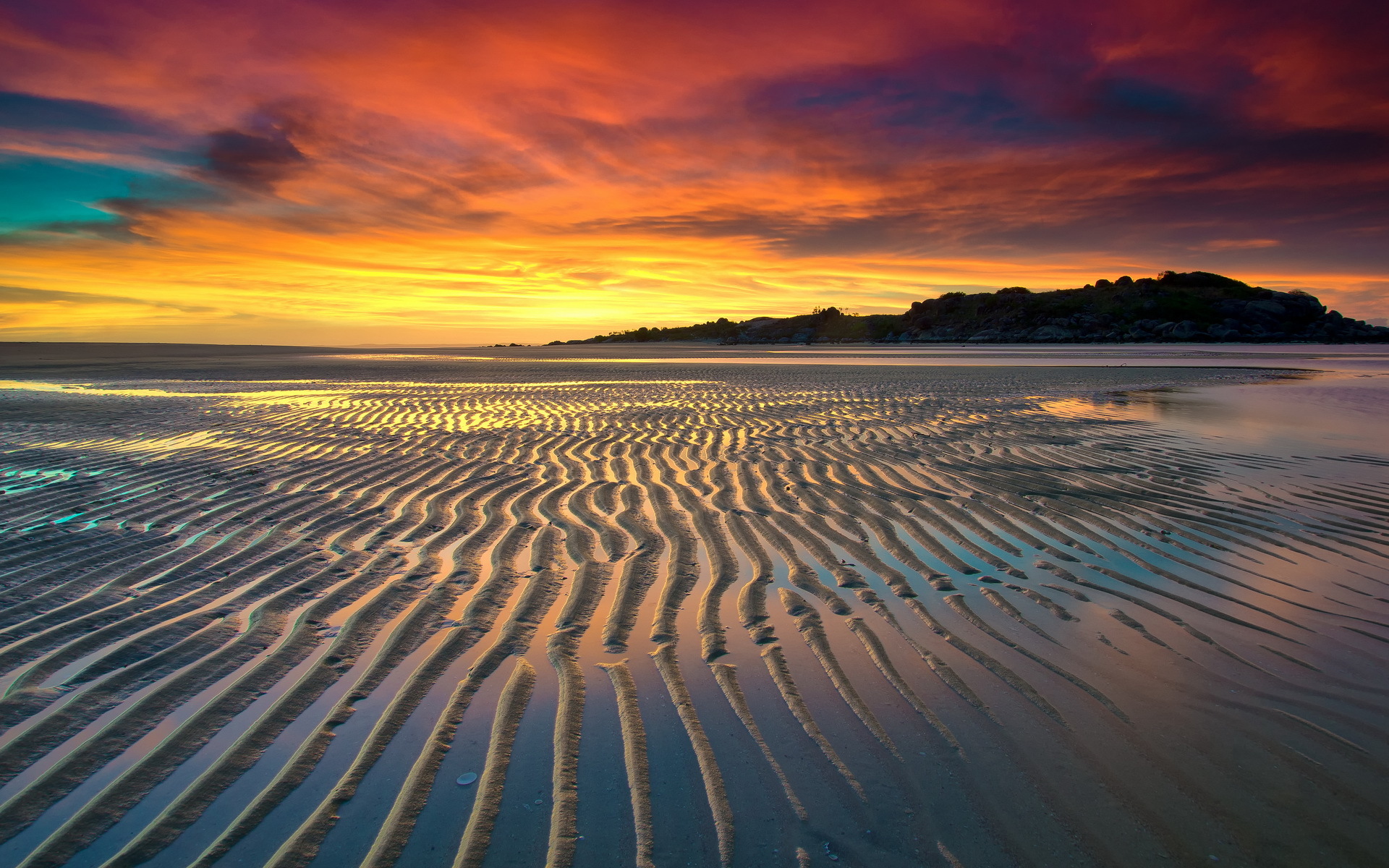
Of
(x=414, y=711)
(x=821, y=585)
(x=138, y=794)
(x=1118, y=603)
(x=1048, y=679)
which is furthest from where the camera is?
(x=821, y=585)

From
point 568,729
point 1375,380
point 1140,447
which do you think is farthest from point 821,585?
point 1375,380

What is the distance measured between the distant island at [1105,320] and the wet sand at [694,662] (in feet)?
283

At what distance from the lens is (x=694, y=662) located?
140 inches

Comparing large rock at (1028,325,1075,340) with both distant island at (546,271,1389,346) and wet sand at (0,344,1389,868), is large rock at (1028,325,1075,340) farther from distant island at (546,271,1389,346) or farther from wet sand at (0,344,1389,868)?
wet sand at (0,344,1389,868)

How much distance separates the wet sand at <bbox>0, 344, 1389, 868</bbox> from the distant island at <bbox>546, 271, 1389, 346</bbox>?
3392 inches

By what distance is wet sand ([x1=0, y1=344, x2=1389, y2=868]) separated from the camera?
2.37 metres

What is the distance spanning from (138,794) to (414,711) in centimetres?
96

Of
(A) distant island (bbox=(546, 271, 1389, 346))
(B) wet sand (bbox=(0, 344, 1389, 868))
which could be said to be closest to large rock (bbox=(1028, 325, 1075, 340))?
(A) distant island (bbox=(546, 271, 1389, 346))

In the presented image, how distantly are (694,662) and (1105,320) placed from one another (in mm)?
107477

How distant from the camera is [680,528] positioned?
589 cm

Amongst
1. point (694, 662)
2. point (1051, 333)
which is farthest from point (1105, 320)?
point (694, 662)

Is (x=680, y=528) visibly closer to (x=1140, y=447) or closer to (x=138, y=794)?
(x=138, y=794)

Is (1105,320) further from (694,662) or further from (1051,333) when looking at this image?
(694,662)

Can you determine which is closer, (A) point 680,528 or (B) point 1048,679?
A: (B) point 1048,679
